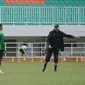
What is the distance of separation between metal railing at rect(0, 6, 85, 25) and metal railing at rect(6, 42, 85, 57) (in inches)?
60.8

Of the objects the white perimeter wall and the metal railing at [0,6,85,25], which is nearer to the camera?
the white perimeter wall

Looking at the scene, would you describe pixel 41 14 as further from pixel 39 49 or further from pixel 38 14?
pixel 39 49

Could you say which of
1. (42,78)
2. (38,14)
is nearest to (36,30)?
(38,14)

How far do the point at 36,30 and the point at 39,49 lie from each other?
175cm

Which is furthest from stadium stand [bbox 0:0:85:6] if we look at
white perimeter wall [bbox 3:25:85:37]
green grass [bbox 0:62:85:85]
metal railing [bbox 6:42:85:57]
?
green grass [bbox 0:62:85:85]

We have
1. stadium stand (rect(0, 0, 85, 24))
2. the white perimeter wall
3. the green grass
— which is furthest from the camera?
stadium stand (rect(0, 0, 85, 24))

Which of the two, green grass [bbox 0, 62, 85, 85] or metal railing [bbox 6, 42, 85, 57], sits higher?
green grass [bbox 0, 62, 85, 85]

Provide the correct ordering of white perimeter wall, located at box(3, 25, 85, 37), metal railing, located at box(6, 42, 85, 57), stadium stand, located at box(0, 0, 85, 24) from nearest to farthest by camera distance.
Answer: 1. white perimeter wall, located at box(3, 25, 85, 37)
2. stadium stand, located at box(0, 0, 85, 24)
3. metal railing, located at box(6, 42, 85, 57)

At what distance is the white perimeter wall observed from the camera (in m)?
30.2

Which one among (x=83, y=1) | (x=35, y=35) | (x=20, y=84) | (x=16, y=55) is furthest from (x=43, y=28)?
(x=20, y=84)

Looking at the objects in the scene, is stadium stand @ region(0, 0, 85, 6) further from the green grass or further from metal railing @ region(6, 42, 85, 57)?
the green grass

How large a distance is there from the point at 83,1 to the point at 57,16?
13.3ft

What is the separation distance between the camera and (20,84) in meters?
11.1

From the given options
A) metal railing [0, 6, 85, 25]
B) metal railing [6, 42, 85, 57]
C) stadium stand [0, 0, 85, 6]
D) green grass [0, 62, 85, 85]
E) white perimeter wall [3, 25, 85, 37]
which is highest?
stadium stand [0, 0, 85, 6]
